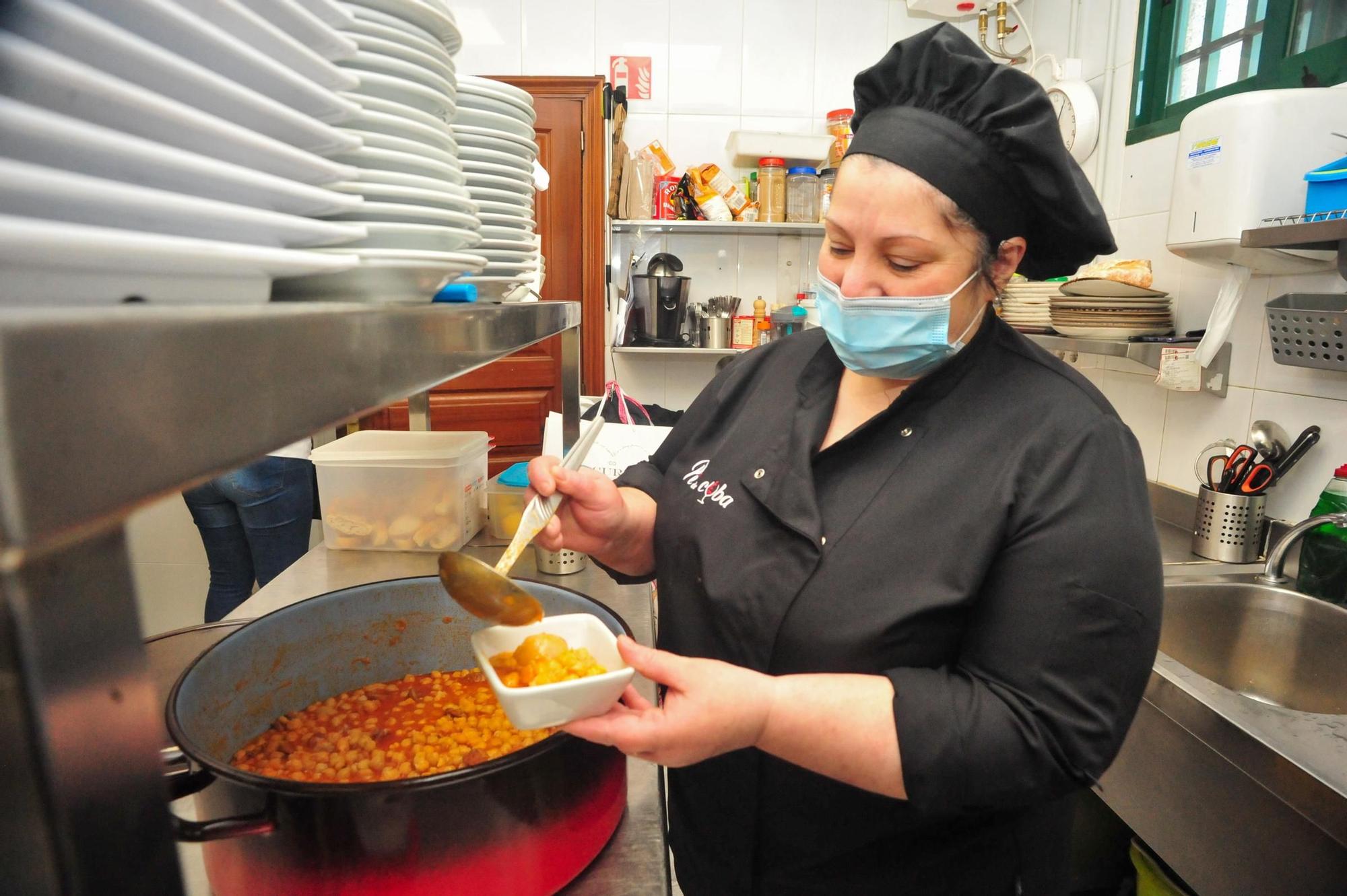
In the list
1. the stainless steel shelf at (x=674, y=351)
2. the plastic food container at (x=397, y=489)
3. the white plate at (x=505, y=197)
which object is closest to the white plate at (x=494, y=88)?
the white plate at (x=505, y=197)

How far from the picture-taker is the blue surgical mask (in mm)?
987

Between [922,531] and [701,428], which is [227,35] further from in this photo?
[701,428]

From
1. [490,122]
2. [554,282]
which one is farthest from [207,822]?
[554,282]

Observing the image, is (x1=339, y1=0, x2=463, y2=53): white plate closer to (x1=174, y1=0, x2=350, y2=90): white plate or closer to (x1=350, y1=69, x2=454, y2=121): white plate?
(x1=350, y1=69, x2=454, y2=121): white plate

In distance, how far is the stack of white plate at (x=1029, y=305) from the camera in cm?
247

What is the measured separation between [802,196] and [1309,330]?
7.14ft

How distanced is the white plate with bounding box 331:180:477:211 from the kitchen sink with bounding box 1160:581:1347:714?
1.77 metres

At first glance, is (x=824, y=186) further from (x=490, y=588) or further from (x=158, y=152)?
(x=158, y=152)

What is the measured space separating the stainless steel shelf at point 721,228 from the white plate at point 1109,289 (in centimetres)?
142

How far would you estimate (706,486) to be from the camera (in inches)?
43.2

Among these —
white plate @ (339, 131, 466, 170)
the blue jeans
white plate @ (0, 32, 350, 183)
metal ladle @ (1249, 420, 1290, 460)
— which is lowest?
the blue jeans

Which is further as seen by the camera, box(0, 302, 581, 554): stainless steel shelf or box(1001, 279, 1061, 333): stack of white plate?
box(1001, 279, 1061, 333): stack of white plate

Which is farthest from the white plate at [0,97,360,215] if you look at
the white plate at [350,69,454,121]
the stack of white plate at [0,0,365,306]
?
the white plate at [350,69,454,121]

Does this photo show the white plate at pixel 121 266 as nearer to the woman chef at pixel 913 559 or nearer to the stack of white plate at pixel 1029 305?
the woman chef at pixel 913 559
